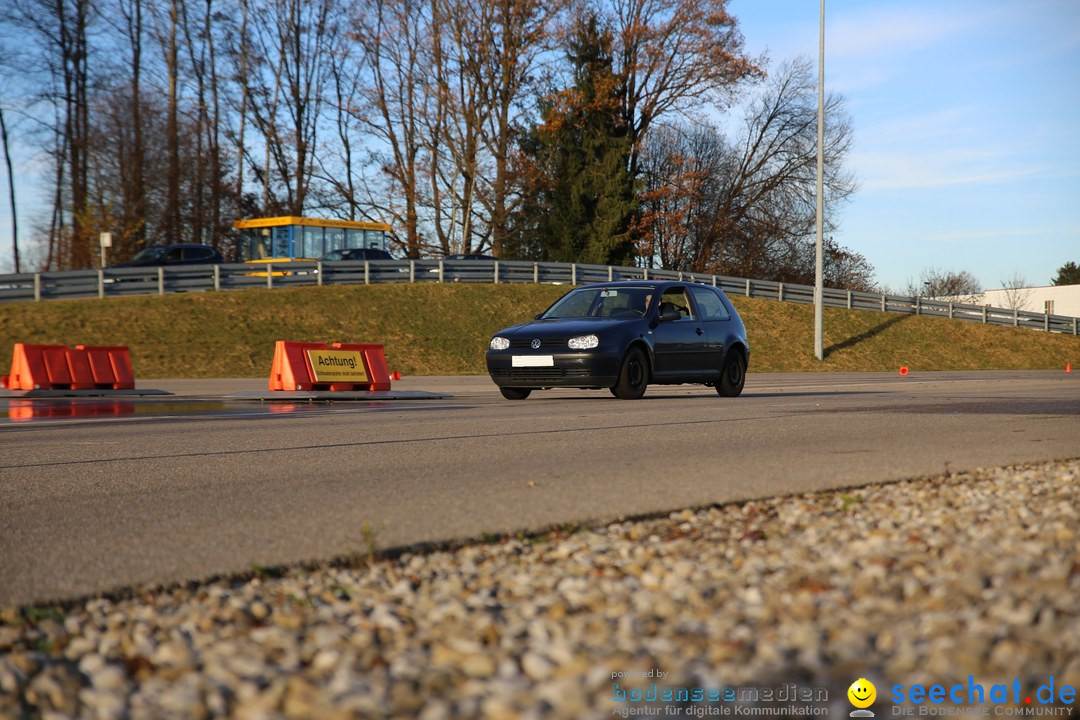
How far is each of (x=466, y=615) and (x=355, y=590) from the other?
1.89 feet

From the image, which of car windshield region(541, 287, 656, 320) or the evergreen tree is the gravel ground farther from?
the evergreen tree

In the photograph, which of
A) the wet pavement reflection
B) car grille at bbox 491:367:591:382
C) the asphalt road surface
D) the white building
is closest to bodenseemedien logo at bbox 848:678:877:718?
the asphalt road surface

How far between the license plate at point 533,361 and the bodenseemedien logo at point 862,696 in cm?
1116

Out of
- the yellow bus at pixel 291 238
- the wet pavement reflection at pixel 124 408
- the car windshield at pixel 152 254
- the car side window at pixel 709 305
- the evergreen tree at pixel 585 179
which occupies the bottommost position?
the wet pavement reflection at pixel 124 408

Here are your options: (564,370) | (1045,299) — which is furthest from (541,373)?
(1045,299)

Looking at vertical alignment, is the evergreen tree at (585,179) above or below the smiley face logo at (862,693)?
above

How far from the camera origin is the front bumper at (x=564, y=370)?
536 inches

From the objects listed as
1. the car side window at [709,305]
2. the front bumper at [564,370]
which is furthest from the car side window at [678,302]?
the front bumper at [564,370]

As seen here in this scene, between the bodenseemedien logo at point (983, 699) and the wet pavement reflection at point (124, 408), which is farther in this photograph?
the wet pavement reflection at point (124, 408)

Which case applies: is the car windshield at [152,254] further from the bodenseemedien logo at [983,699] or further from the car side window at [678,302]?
the bodenseemedien logo at [983,699]

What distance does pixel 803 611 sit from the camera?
328 cm

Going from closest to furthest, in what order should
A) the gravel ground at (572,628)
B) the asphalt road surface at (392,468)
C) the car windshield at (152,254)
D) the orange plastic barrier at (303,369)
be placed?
the gravel ground at (572,628) < the asphalt road surface at (392,468) < the orange plastic barrier at (303,369) < the car windshield at (152,254)

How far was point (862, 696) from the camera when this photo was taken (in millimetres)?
2543

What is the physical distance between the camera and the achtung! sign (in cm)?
1733
